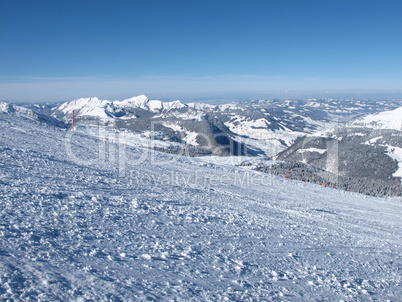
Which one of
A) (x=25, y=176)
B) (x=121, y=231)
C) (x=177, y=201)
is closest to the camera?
(x=121, y=231)

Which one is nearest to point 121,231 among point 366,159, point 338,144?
point 366,159

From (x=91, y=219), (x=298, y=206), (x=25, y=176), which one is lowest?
(x=298, y=206)

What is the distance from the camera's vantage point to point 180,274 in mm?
6234

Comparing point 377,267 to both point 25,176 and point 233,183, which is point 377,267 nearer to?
point 233,183

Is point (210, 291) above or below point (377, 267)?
above

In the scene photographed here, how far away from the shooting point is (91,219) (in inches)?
335

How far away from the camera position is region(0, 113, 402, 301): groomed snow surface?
5.53 meters

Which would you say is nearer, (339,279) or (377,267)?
(339,279)

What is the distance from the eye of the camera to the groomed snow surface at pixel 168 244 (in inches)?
218

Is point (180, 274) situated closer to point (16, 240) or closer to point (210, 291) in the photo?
point (210, 291)

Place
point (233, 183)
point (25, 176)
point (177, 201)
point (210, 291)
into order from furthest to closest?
1. point (233, 183)
2. point (177, 201)
3. point (25, 176)
4. point (210, 291)

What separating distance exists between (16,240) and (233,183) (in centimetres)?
1548

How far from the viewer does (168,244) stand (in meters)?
7.71

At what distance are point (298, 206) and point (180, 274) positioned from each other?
37.6ft
